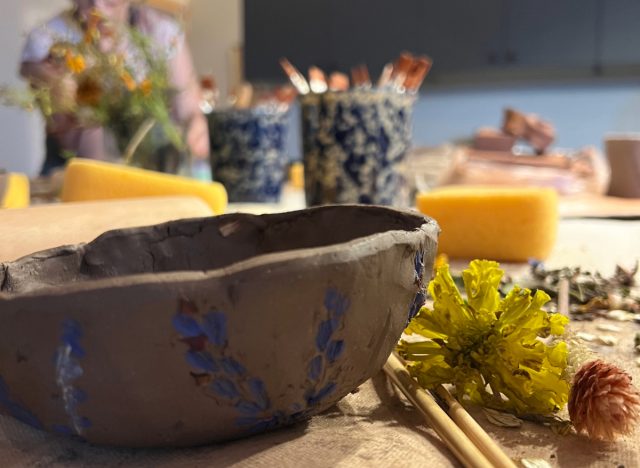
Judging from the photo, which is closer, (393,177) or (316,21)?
(393,177)

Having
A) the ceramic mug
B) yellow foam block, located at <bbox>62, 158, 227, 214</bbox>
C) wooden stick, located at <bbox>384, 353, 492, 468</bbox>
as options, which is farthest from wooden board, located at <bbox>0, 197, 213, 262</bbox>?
the ceramic mug

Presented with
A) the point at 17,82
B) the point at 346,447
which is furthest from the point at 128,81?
the point at 17,82

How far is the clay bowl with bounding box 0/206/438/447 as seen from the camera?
12.9 inches

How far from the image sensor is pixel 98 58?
147cm

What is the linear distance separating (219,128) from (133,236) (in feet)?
3.13

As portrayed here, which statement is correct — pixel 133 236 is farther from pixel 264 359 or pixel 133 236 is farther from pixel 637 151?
pixel 637 151

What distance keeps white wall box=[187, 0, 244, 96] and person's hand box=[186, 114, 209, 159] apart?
3.10 m

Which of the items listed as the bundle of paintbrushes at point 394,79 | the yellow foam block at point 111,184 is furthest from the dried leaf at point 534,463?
the bundle of paintbrushes at point 394,79

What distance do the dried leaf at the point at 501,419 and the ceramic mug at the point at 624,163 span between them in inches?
40.9

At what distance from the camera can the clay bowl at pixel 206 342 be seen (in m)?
0.33

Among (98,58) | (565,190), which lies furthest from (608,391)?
(98,58)

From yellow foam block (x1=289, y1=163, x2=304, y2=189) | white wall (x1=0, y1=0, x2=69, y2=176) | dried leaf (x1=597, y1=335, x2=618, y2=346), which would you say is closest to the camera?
dried leaf (x1=597, y1=335, x2=618, y2=346)

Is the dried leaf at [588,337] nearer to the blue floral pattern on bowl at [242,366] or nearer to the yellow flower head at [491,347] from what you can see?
the yellow flower head at [491,347]

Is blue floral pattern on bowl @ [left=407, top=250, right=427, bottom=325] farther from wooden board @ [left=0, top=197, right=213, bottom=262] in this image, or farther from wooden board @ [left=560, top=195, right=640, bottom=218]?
wooden board @ [left=560, top=195, right=640, bottom=218]
